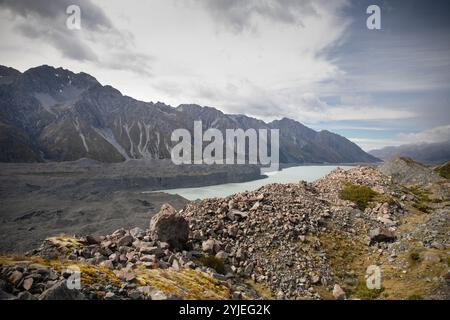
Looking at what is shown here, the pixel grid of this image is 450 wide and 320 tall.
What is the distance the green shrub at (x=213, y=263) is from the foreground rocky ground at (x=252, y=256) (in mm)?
64

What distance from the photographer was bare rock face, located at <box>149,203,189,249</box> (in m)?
20.2

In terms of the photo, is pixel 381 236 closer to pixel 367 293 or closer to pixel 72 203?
pixel 367 293

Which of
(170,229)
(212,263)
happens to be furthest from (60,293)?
(212,263)

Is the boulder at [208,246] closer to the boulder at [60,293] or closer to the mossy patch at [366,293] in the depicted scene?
the mossy patch at [366,293]

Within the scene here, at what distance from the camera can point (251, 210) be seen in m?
26.1

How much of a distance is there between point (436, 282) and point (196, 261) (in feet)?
45.1

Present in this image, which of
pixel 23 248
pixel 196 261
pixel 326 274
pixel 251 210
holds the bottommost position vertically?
pixel 23 248

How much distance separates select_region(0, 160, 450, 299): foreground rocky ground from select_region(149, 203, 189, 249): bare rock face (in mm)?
66

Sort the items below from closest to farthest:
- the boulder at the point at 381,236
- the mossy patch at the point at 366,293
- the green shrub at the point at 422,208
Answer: the mossy patch at the point at 366,293 → the boulder at the point at 381,236 → the green shrub at the point at 422,208

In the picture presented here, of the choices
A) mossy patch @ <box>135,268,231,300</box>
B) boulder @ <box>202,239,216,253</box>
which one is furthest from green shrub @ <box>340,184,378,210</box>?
mossy patch @ <box>135,268,231,300</box>

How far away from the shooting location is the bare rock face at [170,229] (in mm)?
20219

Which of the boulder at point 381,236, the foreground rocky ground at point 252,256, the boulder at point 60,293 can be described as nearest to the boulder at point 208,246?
the foreground rocky ground at point 252,256
